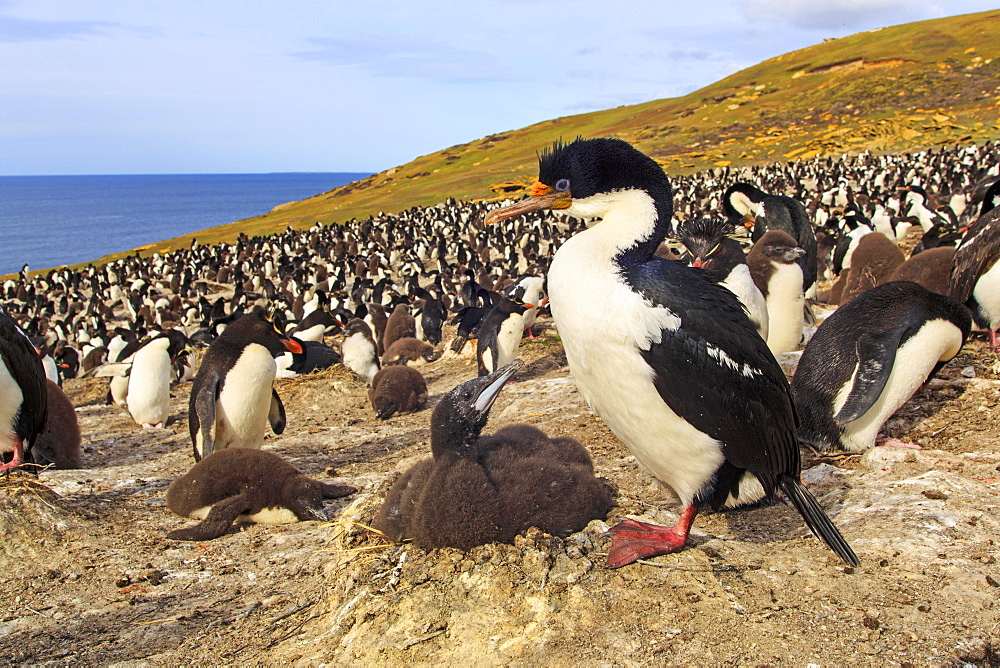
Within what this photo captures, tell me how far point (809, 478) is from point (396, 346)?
338 inches

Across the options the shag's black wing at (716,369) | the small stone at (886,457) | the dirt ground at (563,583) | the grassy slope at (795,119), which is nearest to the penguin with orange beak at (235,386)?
the dirt ground at (563,583)

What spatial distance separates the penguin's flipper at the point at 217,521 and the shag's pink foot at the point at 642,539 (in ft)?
8.49

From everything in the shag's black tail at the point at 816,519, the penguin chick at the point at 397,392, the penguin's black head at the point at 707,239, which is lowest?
the penguin chick at the point at 397,392

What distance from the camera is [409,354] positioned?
12195 millimetres

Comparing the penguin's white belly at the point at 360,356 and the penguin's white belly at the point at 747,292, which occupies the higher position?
the penguin's white belly at the point at 747,292

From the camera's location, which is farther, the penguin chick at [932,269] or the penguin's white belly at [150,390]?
the penguin's white belly at [150,390]

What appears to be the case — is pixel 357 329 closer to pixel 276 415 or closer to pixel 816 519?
pixel 276 415

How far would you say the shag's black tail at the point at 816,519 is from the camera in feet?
10.5

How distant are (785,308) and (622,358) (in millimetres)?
4862

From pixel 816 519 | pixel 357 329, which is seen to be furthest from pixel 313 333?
pixel 816 519

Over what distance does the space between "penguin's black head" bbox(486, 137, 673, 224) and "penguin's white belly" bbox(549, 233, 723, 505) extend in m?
0.20

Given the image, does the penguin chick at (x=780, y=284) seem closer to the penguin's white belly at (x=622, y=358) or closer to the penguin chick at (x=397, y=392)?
the penguin chick at (x=397, y=392)

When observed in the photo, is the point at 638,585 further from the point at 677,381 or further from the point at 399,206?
the point at 399,206

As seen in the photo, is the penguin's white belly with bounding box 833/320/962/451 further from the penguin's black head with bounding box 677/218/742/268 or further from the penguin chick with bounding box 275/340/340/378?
the penguin chick with bounding box 275/340/340/378
